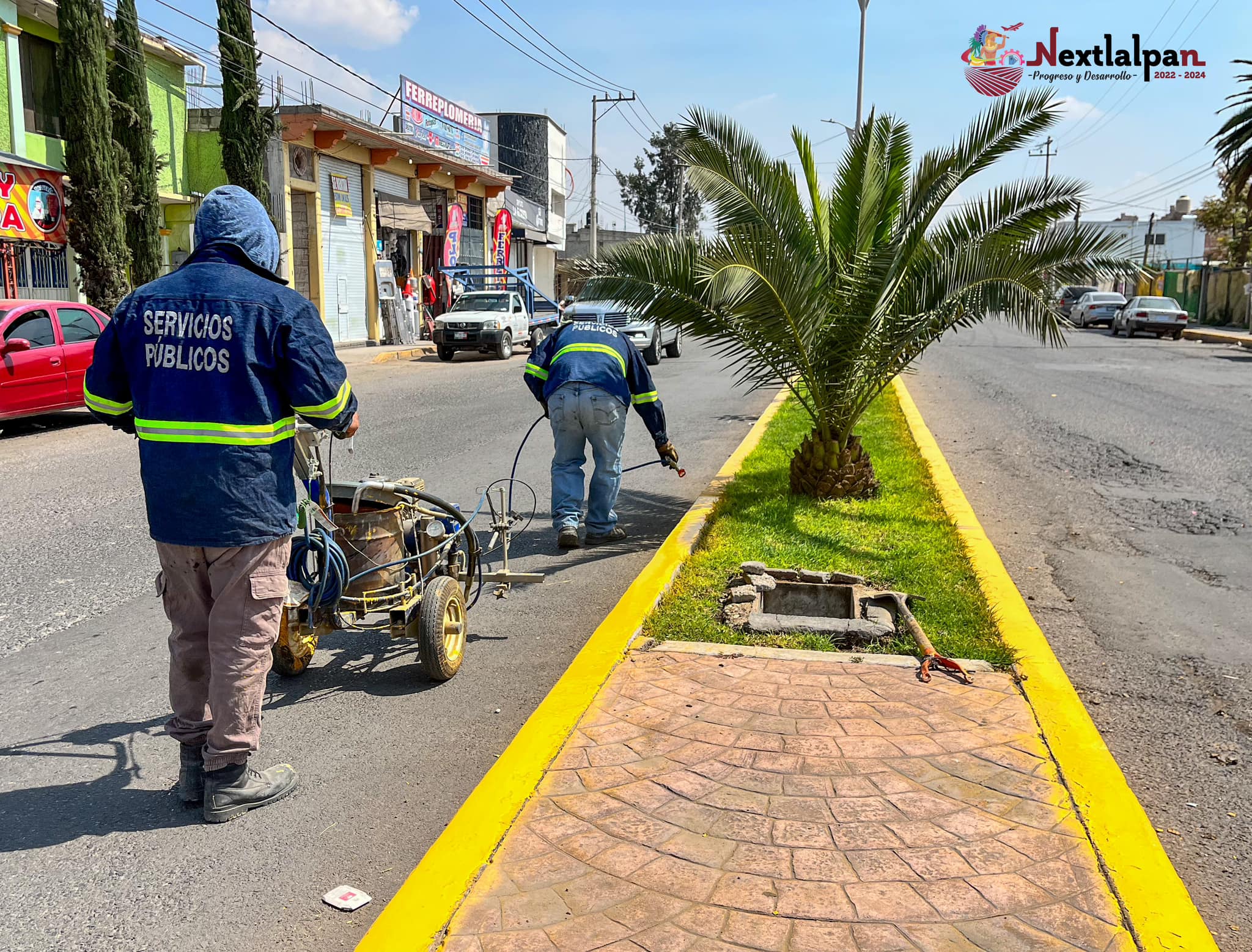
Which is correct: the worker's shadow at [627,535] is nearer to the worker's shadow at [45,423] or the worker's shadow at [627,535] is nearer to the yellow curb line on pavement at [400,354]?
the worker's shadow at [45,423]

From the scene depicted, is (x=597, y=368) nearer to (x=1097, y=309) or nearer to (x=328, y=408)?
(x=328, y=408)

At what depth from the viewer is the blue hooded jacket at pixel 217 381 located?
3229 millimetres

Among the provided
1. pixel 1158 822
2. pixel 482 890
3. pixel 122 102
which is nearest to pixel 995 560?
pixel 1158 822

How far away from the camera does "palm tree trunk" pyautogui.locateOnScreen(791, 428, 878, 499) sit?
777cm

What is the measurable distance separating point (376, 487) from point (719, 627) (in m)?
1.74

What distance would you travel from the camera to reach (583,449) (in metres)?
7.06

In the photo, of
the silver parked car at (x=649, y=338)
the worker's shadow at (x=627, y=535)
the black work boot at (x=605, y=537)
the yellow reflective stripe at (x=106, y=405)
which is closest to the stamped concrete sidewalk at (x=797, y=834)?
the yellow reflective stripe at (x=106, y=405)

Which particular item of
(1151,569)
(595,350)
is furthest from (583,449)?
(1151,569)

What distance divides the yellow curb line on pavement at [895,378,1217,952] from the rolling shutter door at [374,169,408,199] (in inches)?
1107

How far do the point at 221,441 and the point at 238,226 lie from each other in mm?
734

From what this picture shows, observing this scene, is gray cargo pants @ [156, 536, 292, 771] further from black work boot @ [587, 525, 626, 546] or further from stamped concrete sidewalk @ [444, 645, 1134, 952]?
black work boot @ [587, 525, 626, 546]

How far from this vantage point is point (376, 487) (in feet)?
14.6

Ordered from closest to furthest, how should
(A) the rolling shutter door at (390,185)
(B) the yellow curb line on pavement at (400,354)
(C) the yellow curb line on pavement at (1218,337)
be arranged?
(B) the yellow curb line on pavement at (400,354), (A) the rolling shutter door at (390,185), (C) the yellow curb line on pavement at (1218,337)

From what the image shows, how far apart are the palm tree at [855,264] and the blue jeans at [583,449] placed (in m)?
1.13
